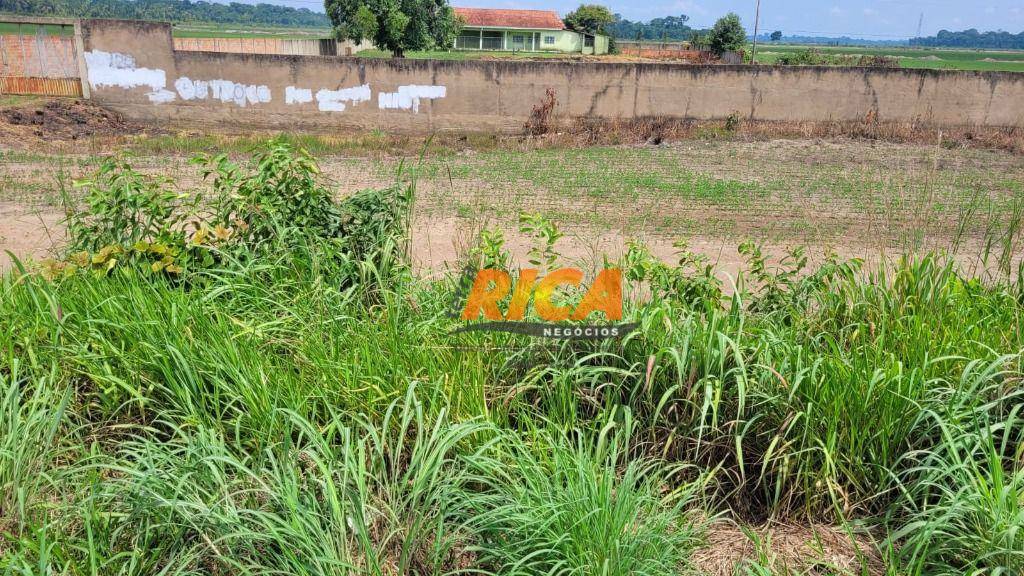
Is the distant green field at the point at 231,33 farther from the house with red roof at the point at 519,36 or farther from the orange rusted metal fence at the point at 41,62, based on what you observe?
the orange rusted metal fence at the point at 41,62

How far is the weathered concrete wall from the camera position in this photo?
15.4 m

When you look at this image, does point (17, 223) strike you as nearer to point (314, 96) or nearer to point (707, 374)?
point (707, 374)

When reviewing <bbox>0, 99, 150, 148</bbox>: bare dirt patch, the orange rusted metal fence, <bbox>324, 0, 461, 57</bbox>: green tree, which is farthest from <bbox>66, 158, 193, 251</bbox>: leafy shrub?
<bbox>324, 0, 461, 57</bbox>: green tree

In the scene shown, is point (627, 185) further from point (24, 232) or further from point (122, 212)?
point (122, 212)

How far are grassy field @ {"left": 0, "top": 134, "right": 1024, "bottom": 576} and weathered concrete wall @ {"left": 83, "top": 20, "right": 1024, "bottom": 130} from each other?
41.0 ft

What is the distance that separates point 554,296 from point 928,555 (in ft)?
5.60

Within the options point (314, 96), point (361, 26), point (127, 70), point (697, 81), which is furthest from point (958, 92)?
point (361, 26)

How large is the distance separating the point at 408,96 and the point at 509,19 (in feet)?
150

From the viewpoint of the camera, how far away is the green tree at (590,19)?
2441 inches

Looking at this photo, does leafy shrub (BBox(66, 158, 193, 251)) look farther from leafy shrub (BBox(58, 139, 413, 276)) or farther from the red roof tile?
the red roof tile

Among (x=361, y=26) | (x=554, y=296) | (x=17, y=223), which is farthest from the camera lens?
(x=361, y=26)

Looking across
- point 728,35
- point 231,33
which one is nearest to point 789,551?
point 728,35

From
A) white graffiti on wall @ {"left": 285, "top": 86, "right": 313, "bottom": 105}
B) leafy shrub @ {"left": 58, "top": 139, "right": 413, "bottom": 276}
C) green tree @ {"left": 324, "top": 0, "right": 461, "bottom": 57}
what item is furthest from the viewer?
green tree @ {"left": 324, "top": 0, "right": 461, "bottom": 57}

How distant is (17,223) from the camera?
755 cm
